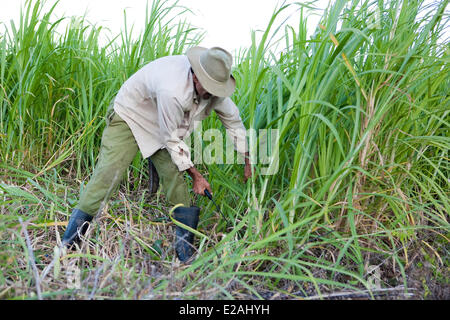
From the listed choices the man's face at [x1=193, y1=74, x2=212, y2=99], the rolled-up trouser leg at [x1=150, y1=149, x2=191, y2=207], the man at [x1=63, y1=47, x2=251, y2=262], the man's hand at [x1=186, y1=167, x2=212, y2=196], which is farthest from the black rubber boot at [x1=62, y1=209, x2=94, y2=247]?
the man's face at [x1=193, y1=74, x2=212, y2=99]

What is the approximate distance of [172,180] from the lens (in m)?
2.21

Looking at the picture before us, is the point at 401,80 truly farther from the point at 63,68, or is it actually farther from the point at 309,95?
the point at 63,68

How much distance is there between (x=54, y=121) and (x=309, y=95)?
6.17 ft

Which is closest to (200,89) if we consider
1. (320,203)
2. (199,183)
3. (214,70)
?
(214,70)

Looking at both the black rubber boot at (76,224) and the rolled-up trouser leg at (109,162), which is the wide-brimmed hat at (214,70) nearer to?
the rolled-up trouser leg at (109,162)

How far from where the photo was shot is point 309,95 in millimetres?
1727

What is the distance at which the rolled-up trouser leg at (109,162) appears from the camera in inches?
85.0

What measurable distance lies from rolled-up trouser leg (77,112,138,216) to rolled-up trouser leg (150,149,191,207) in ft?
0.59

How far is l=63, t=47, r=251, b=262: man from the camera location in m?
1.96

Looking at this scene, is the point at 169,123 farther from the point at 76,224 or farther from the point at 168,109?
the point at 76,224

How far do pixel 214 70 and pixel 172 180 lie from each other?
2.18ft

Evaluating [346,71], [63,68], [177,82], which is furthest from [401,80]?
[63,68]

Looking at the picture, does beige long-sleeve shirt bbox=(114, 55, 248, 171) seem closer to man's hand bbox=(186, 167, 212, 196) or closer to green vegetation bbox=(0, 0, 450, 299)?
man's hand bbox=(186, 167, 212, 196)
